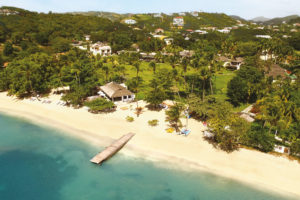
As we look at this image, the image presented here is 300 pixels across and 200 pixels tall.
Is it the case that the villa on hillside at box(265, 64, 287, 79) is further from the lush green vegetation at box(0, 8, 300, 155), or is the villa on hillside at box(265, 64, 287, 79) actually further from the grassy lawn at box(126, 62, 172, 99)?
the grassy lawn at box(126, 62, 172, 99)

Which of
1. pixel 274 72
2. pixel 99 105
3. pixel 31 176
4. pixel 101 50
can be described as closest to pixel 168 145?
pixel 99 105

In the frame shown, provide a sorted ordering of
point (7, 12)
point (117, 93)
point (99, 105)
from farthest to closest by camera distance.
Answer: point (7, 12) → point (117, 93) → point (99, 105)

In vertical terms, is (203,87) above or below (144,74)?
above

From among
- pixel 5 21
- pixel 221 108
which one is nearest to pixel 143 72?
pixel 221 108

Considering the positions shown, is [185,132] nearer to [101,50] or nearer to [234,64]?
[234,64]

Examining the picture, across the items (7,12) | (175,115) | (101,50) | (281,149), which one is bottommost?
(281,149)

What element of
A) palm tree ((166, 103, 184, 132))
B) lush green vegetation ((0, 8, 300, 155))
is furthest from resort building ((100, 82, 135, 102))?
palm tree ((166, 103, 184, 132))
